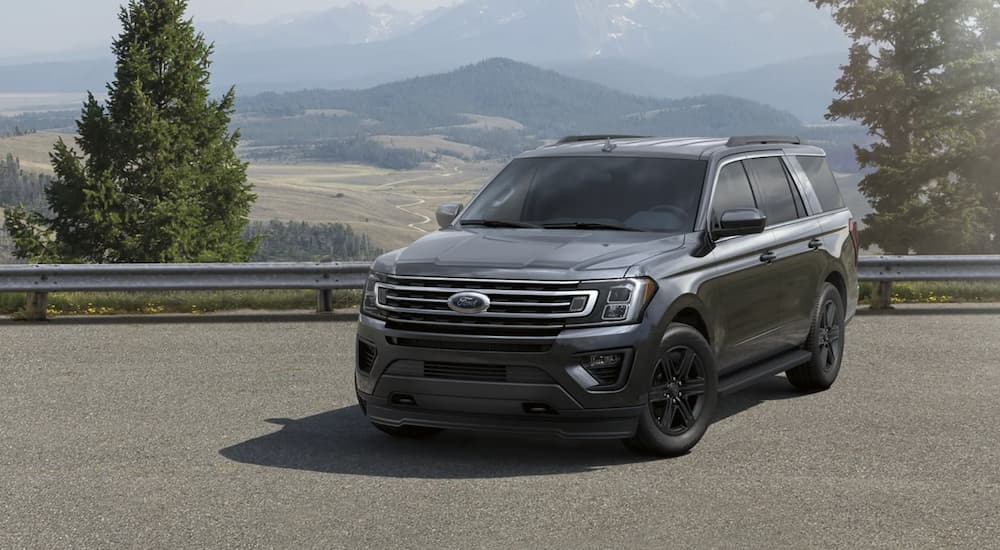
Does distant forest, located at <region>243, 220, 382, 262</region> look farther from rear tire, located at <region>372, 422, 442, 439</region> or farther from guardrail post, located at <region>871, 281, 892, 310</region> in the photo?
rear tire, located at <region>372, 422, 442, 439</region>

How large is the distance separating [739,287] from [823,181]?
88.7 inches

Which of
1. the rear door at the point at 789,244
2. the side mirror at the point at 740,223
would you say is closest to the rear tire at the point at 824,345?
the rear door at the point at 789,244

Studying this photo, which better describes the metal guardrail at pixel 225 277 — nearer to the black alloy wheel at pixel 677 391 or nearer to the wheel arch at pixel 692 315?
the wheel arch at pixel 692 315

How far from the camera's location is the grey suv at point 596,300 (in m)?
7.01

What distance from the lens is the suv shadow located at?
7.16m

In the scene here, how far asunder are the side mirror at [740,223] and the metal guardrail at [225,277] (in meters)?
6.73

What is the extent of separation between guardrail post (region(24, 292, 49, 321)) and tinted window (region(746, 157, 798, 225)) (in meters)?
8.44

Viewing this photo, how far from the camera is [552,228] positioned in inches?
318

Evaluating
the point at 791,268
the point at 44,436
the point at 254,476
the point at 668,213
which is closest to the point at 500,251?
the point at 668,213

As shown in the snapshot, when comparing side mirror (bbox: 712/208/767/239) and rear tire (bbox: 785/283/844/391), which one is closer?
side mirror (bbox: 712/208/767/239)

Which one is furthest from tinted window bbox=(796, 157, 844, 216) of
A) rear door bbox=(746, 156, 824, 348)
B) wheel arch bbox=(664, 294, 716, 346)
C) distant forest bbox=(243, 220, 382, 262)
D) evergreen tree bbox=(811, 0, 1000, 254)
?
distant forest bbox=(243, 220, 382, 262)

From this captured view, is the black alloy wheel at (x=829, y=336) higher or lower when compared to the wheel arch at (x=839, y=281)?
lower

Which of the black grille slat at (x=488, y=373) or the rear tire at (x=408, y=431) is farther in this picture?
the rear tire at (x=408, y=431)

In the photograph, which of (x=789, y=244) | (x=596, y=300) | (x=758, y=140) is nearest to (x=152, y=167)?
(x=758, y=140)
